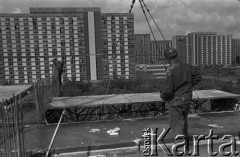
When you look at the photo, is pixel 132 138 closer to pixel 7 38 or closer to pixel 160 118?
pixel 160 118

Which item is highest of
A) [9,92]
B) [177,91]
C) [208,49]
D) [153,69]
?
[208,49]

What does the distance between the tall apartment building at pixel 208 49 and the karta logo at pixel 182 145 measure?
27.9ft

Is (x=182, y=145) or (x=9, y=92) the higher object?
(x=9, y=92)

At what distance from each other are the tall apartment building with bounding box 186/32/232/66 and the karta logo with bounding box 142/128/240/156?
8.51m

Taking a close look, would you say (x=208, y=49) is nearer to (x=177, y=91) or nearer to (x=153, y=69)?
(x=153, y=69)

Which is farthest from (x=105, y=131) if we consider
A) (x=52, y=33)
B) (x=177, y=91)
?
(x=52, y=33)

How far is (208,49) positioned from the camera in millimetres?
23156

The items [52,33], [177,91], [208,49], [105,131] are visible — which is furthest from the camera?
[52,33]

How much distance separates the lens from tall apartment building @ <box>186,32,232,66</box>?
14.2 metres

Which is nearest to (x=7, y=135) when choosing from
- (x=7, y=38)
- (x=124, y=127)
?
(x=124, y=127)

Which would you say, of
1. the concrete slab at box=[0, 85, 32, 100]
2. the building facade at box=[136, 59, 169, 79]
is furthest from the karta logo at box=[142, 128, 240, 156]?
the building facade at box=[136, 59, 169, 79]

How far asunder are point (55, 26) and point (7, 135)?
47.9 meters

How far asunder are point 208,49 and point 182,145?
67.7 feet

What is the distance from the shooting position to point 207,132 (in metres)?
5.17
